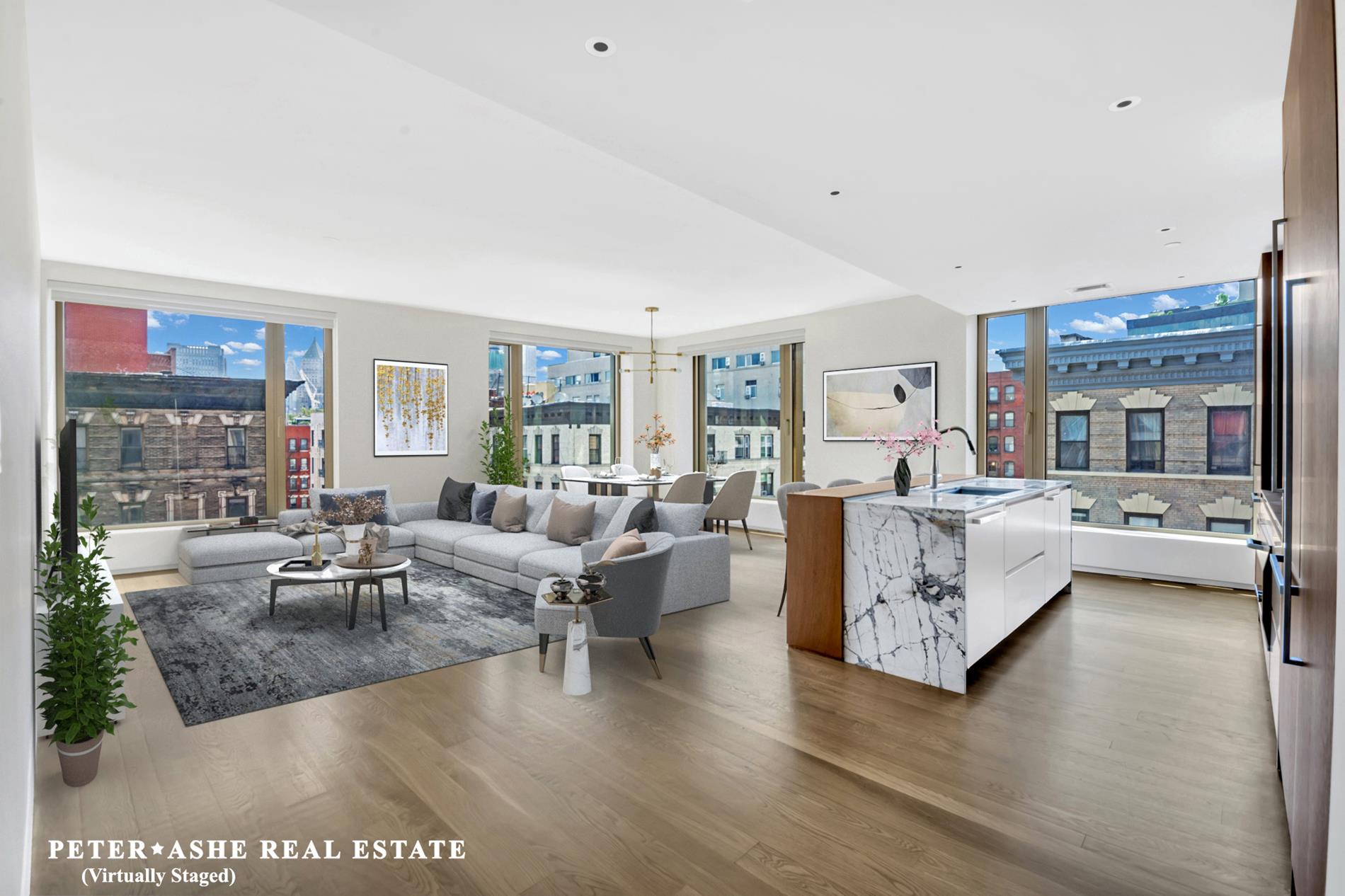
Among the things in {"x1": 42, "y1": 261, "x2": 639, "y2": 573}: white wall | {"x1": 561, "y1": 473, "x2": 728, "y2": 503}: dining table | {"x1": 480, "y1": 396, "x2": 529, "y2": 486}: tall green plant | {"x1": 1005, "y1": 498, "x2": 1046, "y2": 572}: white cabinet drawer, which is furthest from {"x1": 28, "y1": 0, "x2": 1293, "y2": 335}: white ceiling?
{"x1": 480, "y1": 396, "x2": 529, "y2": 486}: tall green plant

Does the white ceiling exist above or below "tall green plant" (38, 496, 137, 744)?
above

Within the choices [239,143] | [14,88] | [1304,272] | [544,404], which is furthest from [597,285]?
[1304,272]

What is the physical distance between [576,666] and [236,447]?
557 centimetres

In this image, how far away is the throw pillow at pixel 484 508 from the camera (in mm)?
7125

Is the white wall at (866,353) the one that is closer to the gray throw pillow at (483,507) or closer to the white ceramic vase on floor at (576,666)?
the gray throw pillow at (483,507)

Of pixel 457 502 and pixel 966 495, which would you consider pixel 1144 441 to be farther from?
pixel 457 502

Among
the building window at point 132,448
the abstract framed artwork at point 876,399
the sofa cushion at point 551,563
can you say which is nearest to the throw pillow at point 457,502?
the sofa cushion at point 551,563

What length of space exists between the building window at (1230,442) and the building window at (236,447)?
9.26m

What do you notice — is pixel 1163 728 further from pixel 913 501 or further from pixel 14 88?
pixel 14 88

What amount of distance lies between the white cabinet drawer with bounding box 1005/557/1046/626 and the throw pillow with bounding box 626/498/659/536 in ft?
8.10

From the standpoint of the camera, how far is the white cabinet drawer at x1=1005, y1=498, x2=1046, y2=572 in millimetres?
4078

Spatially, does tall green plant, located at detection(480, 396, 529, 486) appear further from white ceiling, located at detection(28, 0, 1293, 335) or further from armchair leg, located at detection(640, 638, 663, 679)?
armchair leg, located at detection(640, 638, 663, 679)

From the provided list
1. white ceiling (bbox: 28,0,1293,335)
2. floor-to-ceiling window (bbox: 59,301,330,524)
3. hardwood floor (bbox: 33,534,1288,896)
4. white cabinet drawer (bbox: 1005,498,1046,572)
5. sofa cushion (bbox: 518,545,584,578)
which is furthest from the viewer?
floor-to-ceiling window (bbox: 59,301,330,524)

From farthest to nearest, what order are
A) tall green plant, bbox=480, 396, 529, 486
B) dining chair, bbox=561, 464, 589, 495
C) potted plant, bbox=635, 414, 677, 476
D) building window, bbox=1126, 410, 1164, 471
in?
1. potted plant, bbox=635, 414, 677, 476
2. dining chair, bbox=561, 464, 589, 495
3. tall green plant, bbox=480, 396, 529, 486
4. building window, bbox=1126, 410, 1164, 471
